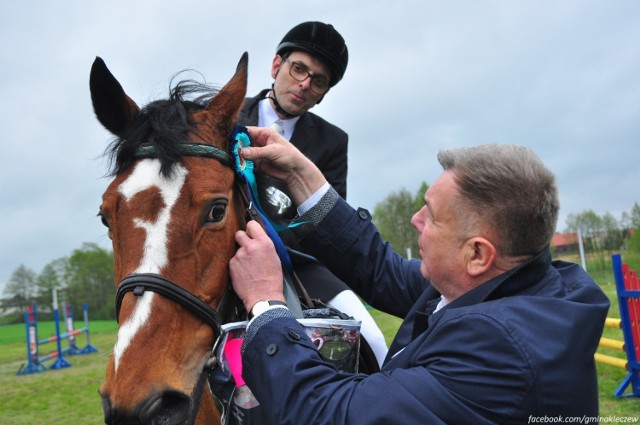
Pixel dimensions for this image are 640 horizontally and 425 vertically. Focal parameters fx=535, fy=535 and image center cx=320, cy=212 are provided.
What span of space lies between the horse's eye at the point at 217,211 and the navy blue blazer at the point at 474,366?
54cm

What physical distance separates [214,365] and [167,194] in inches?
26.5

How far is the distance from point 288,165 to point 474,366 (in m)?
1.38

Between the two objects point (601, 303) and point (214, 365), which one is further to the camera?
point (214, 365)

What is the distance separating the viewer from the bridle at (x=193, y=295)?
72.9 inches

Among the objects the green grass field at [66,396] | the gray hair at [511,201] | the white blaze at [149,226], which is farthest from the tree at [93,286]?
the gray hair at [511,201]

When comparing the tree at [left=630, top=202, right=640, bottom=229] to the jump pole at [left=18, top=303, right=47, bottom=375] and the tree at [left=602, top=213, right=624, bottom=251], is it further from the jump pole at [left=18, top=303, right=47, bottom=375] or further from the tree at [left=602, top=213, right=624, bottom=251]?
the jump pole at [left=18, top=303, right=47, bottom=375]

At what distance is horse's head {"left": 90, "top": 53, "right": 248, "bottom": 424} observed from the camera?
174 cm

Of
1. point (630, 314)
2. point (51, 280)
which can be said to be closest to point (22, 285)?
point (51, 280)

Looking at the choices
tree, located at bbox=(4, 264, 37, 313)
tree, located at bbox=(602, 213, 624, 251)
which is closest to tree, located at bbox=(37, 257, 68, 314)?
tree, located at bbox=(4, 264, 37, 313)

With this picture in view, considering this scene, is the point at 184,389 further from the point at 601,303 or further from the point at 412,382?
the point at 601,303

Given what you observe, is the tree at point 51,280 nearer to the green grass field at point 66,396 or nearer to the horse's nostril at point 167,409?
the green grass field at point 66,396

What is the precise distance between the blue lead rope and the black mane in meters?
0.20

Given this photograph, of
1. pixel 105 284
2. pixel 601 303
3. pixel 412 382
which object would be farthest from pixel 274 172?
pixel 105 284

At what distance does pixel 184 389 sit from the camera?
1796 mm
